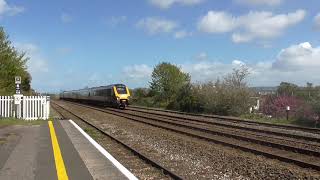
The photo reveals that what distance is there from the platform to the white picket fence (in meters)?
10.2

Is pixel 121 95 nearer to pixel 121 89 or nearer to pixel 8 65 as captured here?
pixel 121 89

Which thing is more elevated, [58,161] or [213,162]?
[58,161]

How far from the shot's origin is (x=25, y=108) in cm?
2841

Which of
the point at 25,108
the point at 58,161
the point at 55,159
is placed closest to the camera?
the point at 58,161

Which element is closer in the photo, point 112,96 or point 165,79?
point 112,96

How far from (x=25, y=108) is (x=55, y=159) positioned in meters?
16.8

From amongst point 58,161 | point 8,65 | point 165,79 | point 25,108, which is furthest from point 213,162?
point 165,79

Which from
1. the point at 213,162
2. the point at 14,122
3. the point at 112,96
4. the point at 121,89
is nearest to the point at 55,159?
the point at 213,162

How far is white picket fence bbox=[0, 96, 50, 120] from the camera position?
28.2m

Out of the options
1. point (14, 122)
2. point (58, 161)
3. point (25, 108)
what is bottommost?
point (58, 161)

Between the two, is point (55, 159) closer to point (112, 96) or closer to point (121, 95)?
point (121, 95)

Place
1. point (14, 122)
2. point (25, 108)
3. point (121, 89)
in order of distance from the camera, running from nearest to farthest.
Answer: point (14, 122) < point (25, 108) < point (121, 89)

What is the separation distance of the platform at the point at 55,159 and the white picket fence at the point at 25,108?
33.4 ft

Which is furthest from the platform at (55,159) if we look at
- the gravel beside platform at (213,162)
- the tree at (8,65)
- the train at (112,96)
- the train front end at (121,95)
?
the train at (112,96)
